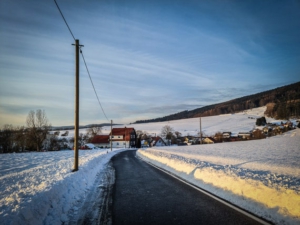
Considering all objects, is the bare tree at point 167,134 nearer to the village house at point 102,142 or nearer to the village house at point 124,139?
the village house at point 124,139

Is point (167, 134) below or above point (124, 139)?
above

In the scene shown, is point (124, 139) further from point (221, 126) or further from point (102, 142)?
point (221, 126)

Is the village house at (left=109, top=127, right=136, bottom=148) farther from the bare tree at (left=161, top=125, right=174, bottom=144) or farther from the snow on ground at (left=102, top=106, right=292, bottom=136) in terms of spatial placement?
the snow on ground at (left=102, top=106, right=292, bottom=136)

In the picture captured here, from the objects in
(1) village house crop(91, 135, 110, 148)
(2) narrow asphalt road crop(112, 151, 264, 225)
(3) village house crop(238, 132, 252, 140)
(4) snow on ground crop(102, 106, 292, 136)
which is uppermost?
(4) snow on ground crop(102, 106, 292, 136)

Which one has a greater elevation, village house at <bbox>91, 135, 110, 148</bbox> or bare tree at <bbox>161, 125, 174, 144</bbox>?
→ bare tree at <bbox>161, 125, 174, 144</bbox>

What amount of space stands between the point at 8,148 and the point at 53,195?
6844 cm

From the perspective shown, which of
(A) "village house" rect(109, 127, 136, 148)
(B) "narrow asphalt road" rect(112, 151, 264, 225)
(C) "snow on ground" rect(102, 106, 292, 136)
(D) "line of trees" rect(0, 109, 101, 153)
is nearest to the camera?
(B) "narrow asphalt road" rect(112, 151, 264, 225)

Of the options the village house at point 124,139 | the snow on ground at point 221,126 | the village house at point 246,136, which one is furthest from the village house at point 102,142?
the village house at point 246,136

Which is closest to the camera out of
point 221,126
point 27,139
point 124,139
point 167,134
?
point 27,139

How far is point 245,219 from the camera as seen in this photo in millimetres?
4941

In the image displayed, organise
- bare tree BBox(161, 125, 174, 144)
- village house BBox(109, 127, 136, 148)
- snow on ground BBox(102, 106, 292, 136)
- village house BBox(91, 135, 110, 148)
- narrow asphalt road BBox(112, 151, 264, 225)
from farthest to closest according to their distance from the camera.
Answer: snow on ground BBox(102, 106, 292, 136) < bare tree BBox(161, 125, 174, 144) < village house BBox(91, 135, 110, 148) < village house BBox(109, 127, 136, 148) < narrow asphalt road BBox(112, 151, 264, 225)

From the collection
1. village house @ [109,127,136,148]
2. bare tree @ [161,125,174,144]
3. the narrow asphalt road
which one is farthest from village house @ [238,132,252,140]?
the narrow asphalt road

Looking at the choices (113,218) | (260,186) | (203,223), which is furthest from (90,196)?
(260,186)

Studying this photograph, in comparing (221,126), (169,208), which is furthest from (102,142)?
(221,126)
